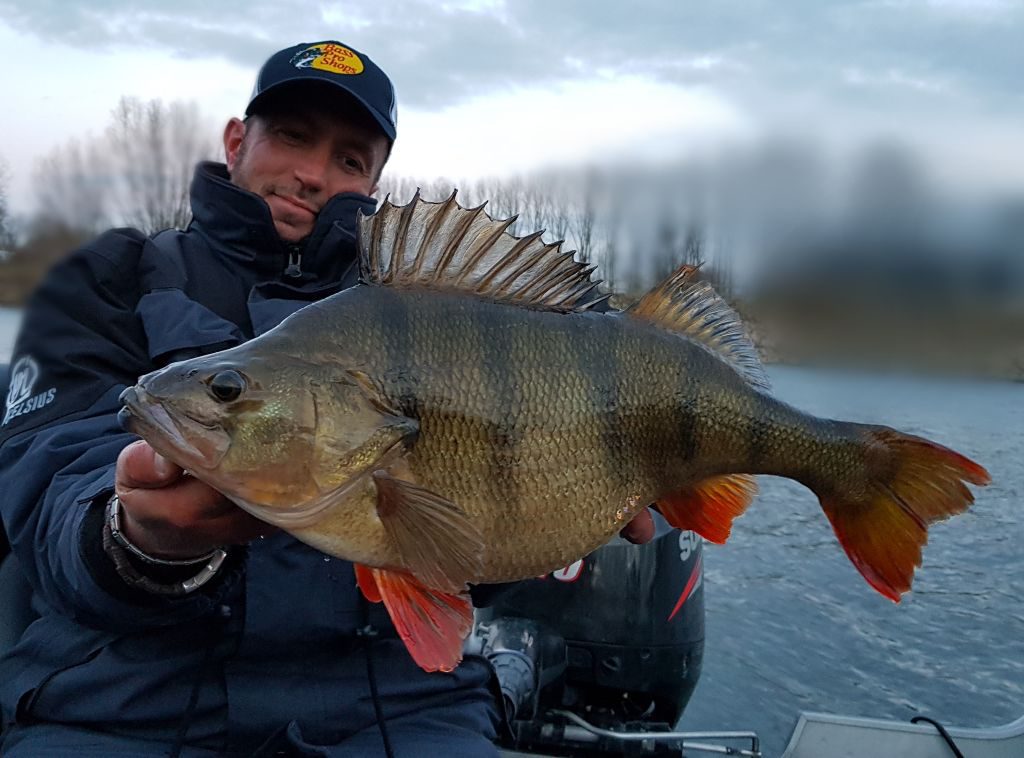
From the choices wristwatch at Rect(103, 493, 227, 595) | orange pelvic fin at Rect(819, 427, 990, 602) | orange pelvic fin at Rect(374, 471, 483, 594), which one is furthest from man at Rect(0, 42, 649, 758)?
orange pelvic fin at Rect(819, 427, 990, 602)

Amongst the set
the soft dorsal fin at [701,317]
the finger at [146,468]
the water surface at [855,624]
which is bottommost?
the water surface at [855,624]

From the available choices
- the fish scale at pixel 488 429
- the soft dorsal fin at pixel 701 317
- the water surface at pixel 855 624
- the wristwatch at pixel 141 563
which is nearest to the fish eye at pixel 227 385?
the fish scale at pixel 488 429

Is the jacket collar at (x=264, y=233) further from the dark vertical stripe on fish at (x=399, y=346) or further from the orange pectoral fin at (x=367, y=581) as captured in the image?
the orange pectoral fin at (x=367, y=581)

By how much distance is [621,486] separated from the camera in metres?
1.66

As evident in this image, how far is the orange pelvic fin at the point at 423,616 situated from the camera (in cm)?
148

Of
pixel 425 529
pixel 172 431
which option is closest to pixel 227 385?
pixel 172 431

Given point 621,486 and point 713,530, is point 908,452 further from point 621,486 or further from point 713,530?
point 621,486

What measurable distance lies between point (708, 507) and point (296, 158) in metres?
1.70

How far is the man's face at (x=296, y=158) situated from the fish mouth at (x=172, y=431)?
136 cm

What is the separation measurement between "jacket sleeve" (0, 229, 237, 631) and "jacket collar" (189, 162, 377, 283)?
0.23 m

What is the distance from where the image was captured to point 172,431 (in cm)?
126

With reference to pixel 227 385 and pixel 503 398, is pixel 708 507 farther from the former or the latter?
pixel 227 385

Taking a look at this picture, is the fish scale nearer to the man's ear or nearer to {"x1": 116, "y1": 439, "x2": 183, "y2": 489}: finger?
{"x1": 116, "y1": 439, "x2": 183, "y2": 489}: finger

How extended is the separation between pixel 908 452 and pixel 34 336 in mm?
2172
